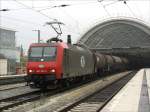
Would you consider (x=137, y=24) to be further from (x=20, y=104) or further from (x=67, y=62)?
(x=20, y=104)

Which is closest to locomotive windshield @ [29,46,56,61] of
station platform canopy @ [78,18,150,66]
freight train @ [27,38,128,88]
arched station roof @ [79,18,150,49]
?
freight train @ [27,38,128,88]

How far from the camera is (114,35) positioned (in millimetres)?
97938

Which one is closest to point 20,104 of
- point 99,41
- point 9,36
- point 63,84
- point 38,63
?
point 38,63

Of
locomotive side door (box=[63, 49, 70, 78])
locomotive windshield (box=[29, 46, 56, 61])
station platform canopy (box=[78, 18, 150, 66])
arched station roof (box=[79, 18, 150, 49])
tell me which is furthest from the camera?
arched station roof (box=[79, 18, 150, 49])

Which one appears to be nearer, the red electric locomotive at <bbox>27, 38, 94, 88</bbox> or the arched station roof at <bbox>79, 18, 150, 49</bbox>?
the red electric locomotive at <bbox>27, 38, 94, 88</bbox>

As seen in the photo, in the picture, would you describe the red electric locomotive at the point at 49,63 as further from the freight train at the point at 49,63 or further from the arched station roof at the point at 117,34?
the arched station roof at the point at 117,34

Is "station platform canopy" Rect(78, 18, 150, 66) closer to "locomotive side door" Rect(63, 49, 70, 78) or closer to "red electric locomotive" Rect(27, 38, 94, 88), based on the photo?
"locomotive side door" Rect(63, 49, 70, 78)

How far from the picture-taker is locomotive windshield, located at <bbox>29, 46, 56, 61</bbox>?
75.6ft

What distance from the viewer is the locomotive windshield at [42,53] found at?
23.0 meters

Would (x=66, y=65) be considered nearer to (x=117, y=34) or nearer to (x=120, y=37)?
(x=120, y=37)

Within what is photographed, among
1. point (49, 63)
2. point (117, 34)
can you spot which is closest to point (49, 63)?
point (49, 63)

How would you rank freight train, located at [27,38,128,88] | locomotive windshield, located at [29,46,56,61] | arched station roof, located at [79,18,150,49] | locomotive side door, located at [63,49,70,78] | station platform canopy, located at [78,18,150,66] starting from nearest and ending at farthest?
1. freight train, located at [27,38,128,88]
2. locomotive windshield, located at [29,46,56,61]
3. locomotive side door, located at [63,49,70,78]
4. station platform canopy, located at [78,18,150,66]
5. arched station roof, located at [79,18,150,49]

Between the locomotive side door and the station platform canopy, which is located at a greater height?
the station platform canopy

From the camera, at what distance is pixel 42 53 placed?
76.7 ft
